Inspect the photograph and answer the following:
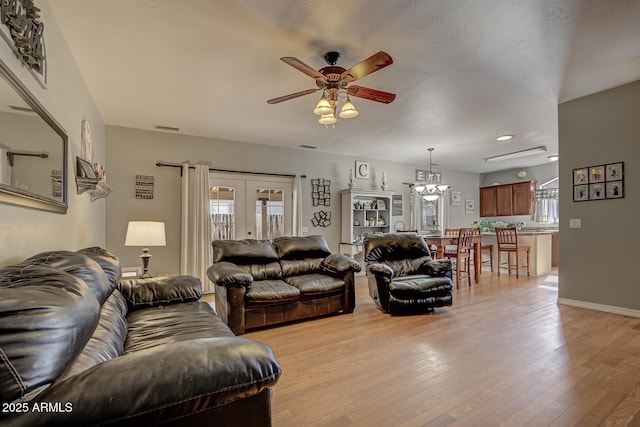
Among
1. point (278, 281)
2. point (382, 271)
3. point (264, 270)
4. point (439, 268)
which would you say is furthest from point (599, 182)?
point (264, 270)

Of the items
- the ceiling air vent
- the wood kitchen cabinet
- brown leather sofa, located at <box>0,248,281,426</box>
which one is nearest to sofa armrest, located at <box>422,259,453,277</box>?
brown leather sofa, located at <box>0,248,281,426</box>

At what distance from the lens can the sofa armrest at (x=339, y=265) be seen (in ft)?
12.1

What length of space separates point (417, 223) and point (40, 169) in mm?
6831

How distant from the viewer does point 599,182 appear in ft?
12.1

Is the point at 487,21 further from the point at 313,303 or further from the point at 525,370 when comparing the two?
the point at 313,303

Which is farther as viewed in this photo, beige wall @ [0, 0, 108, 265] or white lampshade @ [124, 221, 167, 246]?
white lampshade @ [124, 221, 167, 246]

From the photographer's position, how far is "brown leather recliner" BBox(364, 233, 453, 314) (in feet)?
11.7

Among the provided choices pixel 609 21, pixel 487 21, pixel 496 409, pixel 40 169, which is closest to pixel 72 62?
pixel 40 169

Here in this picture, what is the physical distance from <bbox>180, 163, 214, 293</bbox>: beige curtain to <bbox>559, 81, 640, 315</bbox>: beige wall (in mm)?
4987

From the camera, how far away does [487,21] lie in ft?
7.21

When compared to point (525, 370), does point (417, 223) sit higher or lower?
higher

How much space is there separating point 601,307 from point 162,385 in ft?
15.4

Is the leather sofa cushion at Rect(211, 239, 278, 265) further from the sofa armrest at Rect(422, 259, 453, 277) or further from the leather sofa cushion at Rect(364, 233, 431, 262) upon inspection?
the sofa armrest at Rect(422, 259, 453, 277)

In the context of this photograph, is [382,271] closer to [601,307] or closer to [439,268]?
[439,268]
